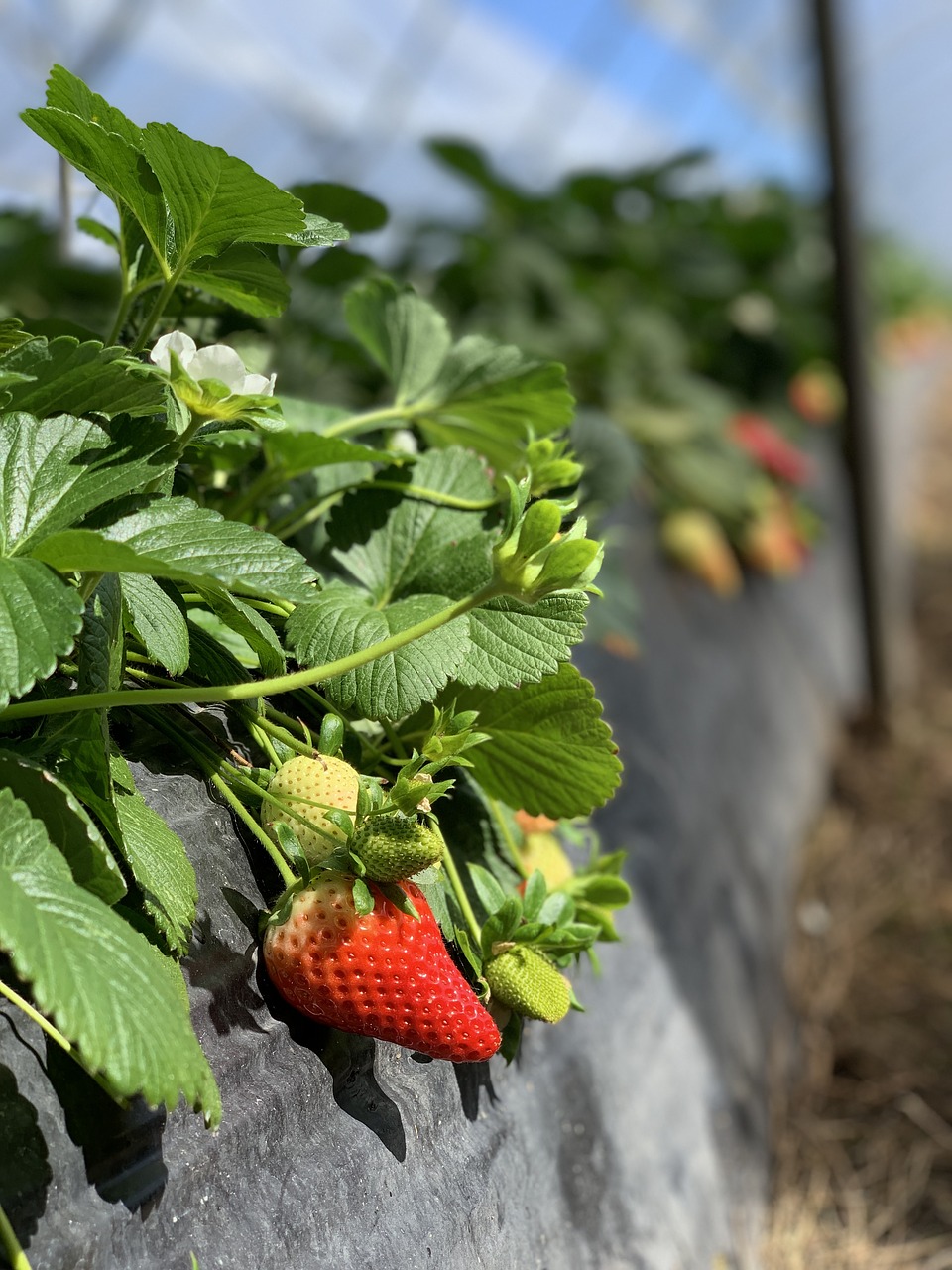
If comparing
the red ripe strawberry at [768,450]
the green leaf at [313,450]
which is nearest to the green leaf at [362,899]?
the green leaf at [313,450]

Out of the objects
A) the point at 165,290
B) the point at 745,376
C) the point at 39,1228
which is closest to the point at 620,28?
the point at 745,376

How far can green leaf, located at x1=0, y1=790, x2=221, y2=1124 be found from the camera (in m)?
0.32

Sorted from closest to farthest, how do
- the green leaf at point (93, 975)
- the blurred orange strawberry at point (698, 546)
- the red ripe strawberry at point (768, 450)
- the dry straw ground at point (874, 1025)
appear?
the green leaf at point (93, 975), the dry straw ground at point (874, 1025), the blurred orange strawberry at point (698, 546), the red ripe strawberry at point (768, 450)

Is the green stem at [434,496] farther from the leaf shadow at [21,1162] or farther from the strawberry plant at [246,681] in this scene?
the leaf shadow at [21,1162]

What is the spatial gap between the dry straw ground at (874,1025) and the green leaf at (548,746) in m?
0.60

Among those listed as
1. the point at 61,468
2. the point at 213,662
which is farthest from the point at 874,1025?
the point at 61,468

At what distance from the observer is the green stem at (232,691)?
0.40 metres

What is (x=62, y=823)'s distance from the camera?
1.29 ft

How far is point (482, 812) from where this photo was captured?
22.6 inches

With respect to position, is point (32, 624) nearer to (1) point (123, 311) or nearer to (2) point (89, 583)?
(2) point (89, 583)

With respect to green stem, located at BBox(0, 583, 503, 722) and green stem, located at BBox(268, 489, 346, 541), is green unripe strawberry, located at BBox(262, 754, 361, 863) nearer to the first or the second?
green stem, located at BBox(0, 583, 503, 722)

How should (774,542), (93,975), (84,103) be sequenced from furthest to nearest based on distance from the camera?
(774,542), (84,103), (93,975)

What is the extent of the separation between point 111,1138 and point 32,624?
0.18 metres

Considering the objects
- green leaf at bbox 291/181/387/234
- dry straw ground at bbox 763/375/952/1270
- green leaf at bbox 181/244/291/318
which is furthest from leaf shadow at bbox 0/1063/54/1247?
dry straw ground at bbox 763/375/952/1270
